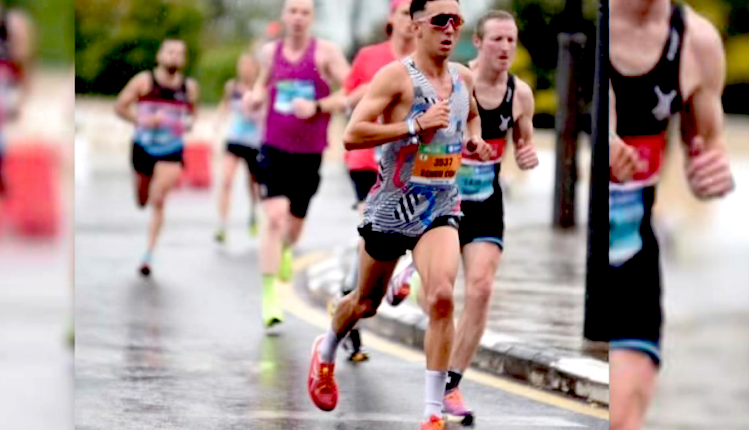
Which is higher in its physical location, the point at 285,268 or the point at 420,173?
the point at 420,173

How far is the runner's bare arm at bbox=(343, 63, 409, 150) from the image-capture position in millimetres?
7535

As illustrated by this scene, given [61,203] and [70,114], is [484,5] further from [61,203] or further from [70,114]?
[61,203]

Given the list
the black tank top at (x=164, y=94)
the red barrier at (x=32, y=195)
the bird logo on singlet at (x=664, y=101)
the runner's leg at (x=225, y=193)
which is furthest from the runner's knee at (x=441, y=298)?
the red barrier at (x=32, y=195)

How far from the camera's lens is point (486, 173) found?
8461 mm

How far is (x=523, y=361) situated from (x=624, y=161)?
430 centimetres

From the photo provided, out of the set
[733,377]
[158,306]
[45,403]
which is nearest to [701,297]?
[733,377]

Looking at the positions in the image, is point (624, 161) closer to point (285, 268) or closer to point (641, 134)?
point (641, 134)

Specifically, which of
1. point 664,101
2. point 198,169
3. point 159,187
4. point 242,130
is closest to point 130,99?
point 159,187

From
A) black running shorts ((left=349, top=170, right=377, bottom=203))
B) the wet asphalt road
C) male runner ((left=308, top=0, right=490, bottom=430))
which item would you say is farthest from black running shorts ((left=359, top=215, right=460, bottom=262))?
black running shorts ((left=349, top=170, right=377, bottom=203))

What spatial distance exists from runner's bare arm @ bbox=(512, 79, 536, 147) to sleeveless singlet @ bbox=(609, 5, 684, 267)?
269 cm

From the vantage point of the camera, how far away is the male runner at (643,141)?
16.9 feet

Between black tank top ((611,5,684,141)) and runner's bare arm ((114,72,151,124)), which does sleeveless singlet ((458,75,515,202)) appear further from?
runner's bare arm ((114,72,151,124))

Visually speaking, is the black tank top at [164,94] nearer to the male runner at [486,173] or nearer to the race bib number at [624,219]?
the male runner at [486,173]

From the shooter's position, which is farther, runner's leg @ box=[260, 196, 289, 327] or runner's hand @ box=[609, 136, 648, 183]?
runner's leg @ box=[260, 196, 289, 327]
